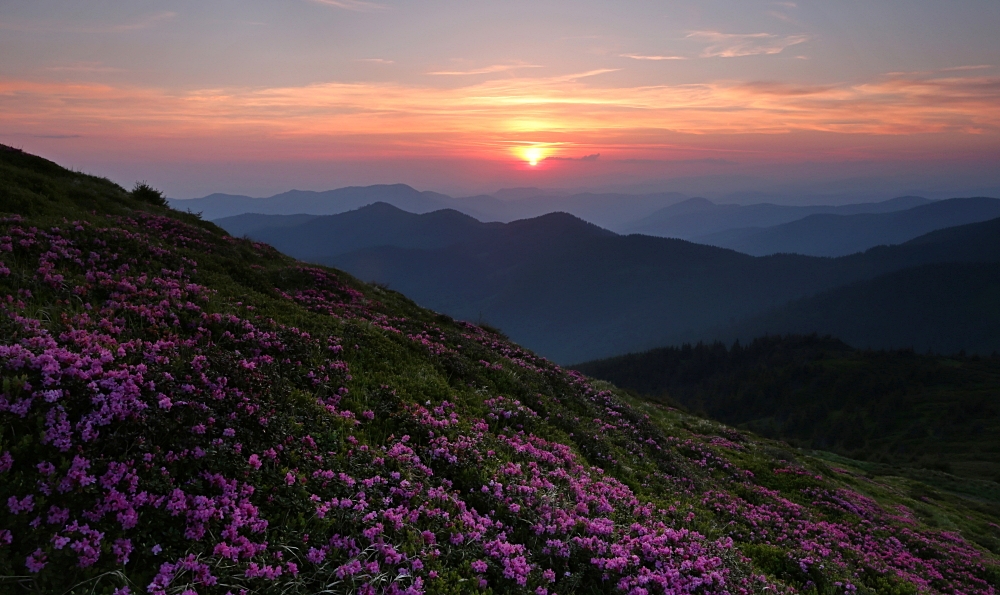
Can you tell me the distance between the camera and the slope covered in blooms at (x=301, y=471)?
5.62m

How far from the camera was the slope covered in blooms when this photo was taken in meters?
5.62

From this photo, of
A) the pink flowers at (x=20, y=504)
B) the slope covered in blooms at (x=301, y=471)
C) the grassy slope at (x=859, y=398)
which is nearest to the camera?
the pink flowers at (x=20, y=504)

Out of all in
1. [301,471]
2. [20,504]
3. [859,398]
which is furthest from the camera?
[859,398]

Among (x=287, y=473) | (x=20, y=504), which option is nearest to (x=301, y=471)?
(x=287, y=473)

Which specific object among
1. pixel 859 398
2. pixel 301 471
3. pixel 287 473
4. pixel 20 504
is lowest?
pixel 859 398

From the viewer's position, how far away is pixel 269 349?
11156 millimetres

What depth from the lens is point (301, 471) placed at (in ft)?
24.8

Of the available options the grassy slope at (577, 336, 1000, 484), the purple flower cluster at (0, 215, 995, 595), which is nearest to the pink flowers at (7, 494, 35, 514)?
the purple flower cluster at (0, 215, 995, 595)

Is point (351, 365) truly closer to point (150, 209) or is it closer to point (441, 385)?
point (441, 385)

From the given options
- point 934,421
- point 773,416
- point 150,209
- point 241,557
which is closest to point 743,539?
point 241,557

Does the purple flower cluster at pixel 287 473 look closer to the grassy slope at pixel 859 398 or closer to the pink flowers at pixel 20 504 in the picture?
the pink flowers at pixel 20 504

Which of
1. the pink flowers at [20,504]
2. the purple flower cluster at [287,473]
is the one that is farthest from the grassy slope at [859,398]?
the pink flowers at [20,504]

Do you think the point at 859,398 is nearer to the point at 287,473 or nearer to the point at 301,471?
the point at 301,471

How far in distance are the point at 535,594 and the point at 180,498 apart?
4.69m
